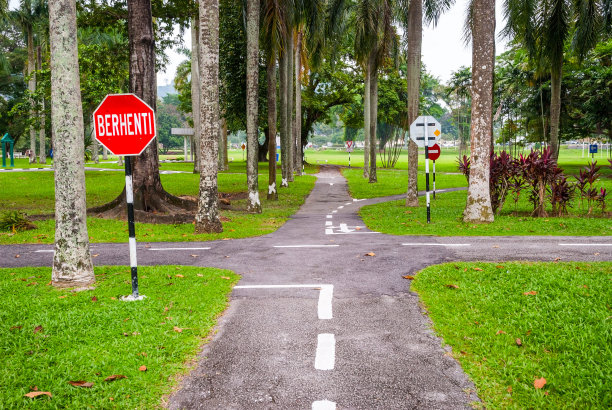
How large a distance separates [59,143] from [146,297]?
2.49m

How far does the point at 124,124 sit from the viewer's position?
5.89 m

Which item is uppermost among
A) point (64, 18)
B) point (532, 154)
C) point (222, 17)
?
point (222, 17)

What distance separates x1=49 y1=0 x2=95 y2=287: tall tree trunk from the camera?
645cm

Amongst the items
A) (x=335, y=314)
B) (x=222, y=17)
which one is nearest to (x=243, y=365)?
(x=335, y=314)

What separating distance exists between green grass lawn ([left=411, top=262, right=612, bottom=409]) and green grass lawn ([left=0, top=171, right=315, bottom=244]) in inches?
266

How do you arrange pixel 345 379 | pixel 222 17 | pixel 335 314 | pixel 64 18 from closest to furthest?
pixel 345 379
pixel 335 314
pixel 64 18
pixel 222 17

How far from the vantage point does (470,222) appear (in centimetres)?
1324

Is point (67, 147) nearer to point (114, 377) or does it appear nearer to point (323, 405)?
point (114, 377)

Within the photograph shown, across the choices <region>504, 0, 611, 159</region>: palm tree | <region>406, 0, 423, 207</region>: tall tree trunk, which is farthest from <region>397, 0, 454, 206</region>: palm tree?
<region>504, 0, 611, 159</region>: palm tree

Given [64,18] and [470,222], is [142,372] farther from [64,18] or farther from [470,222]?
[470,222]

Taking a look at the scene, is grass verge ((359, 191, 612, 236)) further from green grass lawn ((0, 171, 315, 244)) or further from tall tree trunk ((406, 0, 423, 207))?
green grass lawn ((0, 171, 315, 244))

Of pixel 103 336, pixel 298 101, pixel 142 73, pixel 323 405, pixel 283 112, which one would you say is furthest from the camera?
pixel 298 101

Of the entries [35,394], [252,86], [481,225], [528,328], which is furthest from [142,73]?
[528,328]

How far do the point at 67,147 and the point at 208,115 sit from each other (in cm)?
583
